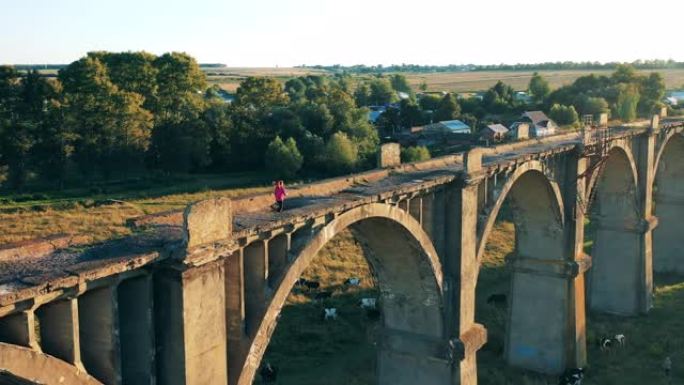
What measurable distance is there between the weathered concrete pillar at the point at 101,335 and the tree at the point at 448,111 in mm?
88259

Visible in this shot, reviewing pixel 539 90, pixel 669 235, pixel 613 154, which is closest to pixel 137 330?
pixel 613 154

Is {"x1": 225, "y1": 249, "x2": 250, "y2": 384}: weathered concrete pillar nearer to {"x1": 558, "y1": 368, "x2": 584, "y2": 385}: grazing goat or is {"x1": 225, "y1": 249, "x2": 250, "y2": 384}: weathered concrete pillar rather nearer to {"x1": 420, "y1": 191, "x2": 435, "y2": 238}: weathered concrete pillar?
{"x1": 420, "y1": 191, "x2": 435, "y2": 238}: weathered concrete pillar

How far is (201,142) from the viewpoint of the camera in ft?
218

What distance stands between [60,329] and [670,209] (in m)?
46.8

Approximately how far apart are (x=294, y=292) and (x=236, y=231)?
2683 cm

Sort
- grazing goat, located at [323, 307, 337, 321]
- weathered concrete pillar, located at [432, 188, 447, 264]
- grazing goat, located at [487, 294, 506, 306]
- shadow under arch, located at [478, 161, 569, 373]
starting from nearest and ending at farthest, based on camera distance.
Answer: weathered concrete pillar, located at [432, 188, 447, 264] → shadow under arch, located at [478, 161, 569, 373] → grazing goat, located at [323, 307, 337, 321] → grazing goat, located at [487, 294, 506, 306]

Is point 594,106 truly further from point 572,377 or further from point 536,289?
point 572,377

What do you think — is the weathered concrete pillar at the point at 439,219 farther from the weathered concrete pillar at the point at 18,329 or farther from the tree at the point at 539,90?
the tree at the point at 539,90

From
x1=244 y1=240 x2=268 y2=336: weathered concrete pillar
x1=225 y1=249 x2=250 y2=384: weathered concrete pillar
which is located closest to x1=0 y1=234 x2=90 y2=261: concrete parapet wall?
x1=225 y1=249 x2=250 y2=384: weathered concrete pillar

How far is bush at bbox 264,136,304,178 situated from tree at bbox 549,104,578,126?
41.7m

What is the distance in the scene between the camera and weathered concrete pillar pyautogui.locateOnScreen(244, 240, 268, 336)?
15.1 meters

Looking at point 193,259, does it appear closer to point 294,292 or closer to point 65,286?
point 65,286

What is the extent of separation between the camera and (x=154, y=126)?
67.7m

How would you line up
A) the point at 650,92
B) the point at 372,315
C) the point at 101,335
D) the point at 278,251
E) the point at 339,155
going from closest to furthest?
the point at 101,335 → the point at 278,251 → the point at 372,315 → the point at 339,155 → the point at 650,92
